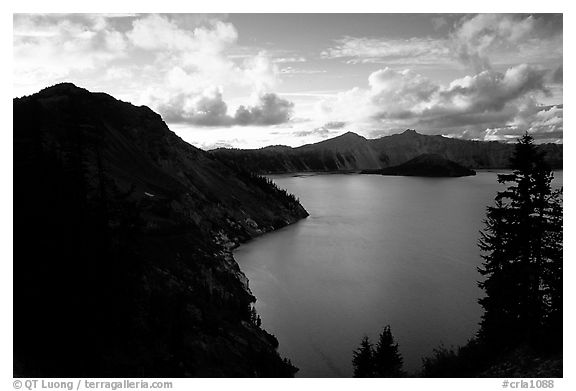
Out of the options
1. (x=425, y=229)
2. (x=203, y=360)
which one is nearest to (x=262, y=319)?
(x=203, y=360)

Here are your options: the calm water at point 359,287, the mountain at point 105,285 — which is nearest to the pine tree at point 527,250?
the calm water at point 359,287

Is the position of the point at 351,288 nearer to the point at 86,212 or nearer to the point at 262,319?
the point at 262,319

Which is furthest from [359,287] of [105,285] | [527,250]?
[105,285]

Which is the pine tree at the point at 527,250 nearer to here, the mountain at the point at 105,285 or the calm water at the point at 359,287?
the calm water at the point at 359,287

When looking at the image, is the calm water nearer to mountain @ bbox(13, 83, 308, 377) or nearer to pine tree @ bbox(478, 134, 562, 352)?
mountain @ bbox(13, 83, 308, 377)

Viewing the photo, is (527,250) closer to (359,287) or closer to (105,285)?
(105,285)

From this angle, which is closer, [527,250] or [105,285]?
[105,285]
